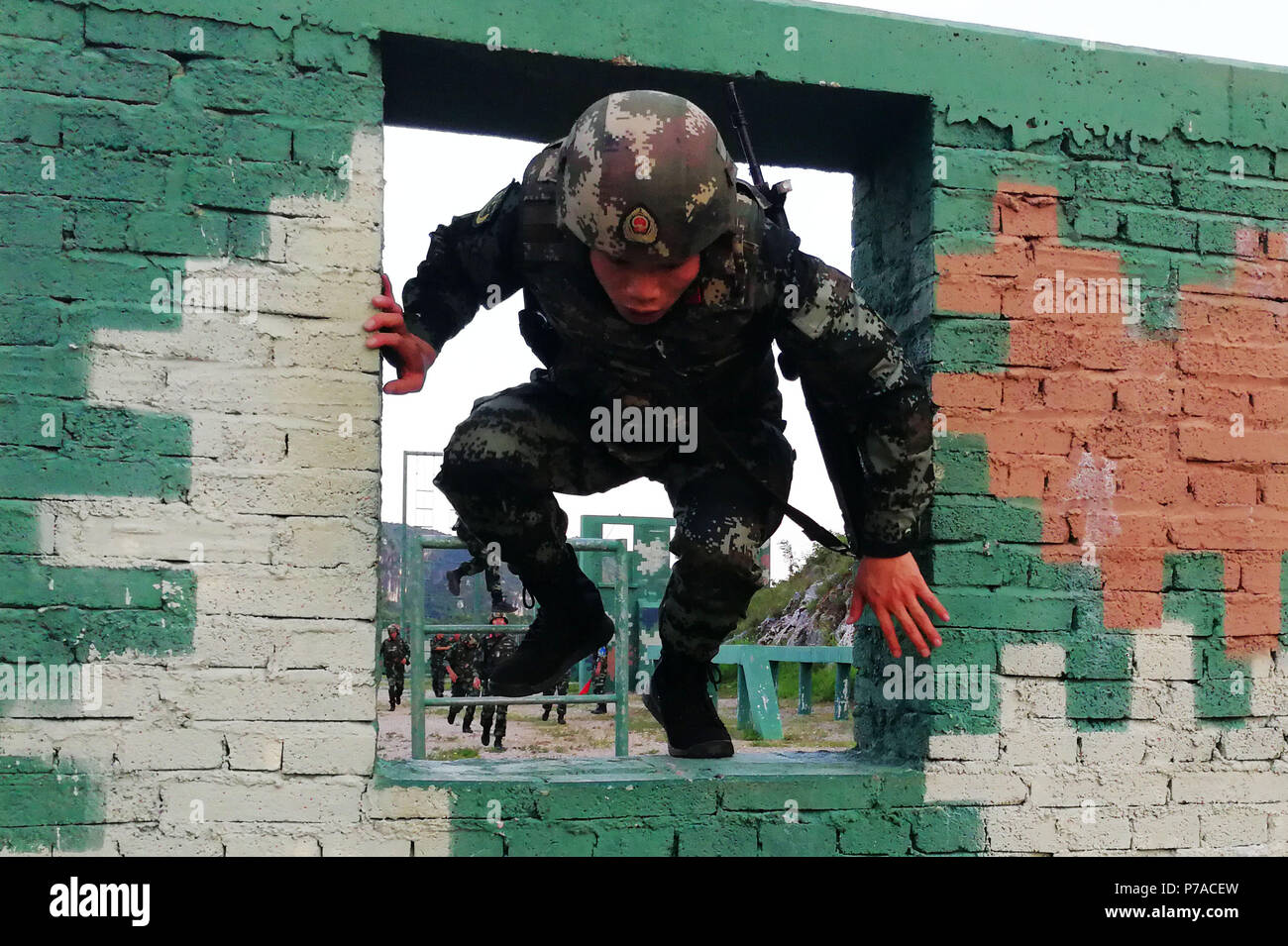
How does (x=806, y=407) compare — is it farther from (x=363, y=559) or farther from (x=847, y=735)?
(x=847, y=735)

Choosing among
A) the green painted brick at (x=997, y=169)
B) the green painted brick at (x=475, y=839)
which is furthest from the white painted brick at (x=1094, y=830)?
the green painted brick at (x=997, y=169)

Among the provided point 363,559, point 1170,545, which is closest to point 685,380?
point 363,559

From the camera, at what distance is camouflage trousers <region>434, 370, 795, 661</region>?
9.64 feet

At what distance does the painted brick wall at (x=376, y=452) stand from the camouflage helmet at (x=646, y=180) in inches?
21.8

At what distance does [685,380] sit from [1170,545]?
145 centimetres

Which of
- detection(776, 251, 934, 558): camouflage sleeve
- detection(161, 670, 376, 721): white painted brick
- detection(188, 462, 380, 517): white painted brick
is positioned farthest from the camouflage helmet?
detection(161, 670, 376, 721): white painted brick

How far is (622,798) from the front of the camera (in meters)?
2.89

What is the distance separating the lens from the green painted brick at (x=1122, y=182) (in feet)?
10.9

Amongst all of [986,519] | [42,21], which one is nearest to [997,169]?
[986,519]

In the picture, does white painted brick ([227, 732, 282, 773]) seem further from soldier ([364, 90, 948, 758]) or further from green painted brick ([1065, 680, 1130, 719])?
green painted brick ([1065, 680, 1130, 719])

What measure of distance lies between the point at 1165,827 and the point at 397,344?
2.39 meters

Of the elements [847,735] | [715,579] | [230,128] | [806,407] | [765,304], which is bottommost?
[847,735]

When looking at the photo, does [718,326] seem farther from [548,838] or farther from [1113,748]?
[1113,748]

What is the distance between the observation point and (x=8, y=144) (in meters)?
2.73
